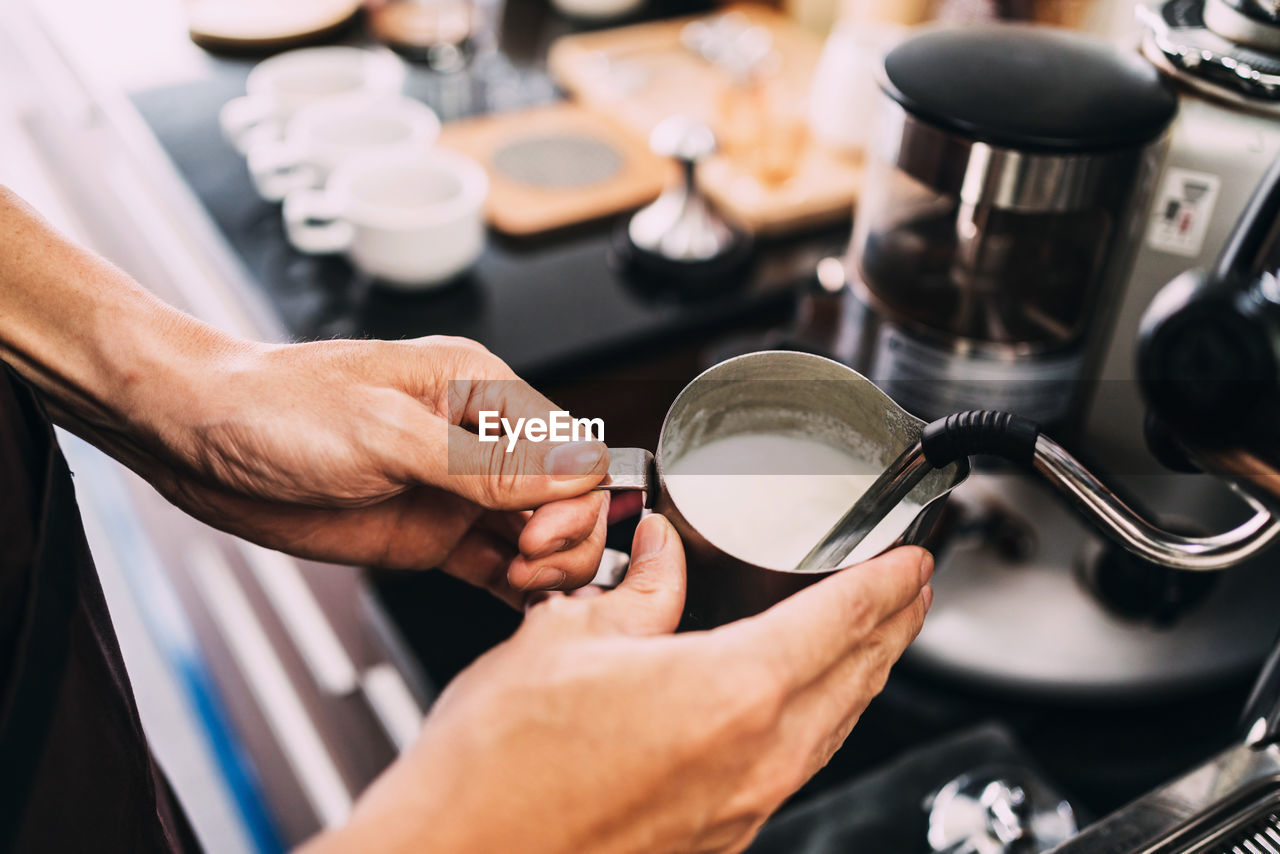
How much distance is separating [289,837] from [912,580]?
48.2 inches

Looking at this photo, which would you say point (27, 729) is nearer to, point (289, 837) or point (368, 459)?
point (368, 459)

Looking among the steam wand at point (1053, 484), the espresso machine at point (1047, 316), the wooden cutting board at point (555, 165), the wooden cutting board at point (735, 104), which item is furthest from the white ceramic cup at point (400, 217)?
the steam wand at point (1053, 484)

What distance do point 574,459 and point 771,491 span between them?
0.11m

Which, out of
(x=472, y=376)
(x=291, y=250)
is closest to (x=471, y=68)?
(x=291, y=250)

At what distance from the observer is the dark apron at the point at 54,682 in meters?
0.39

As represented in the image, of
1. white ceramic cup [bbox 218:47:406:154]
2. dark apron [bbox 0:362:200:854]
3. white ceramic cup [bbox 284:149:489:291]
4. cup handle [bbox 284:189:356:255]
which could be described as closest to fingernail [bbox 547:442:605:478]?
dark apron [bbox 0:362:200:854]

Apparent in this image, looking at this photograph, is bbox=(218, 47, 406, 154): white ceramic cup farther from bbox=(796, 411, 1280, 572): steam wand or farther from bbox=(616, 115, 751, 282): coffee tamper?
bbox=(796, 411, 1280, 572): steam wand

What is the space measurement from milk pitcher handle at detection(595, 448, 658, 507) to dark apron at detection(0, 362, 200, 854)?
9.8 inches

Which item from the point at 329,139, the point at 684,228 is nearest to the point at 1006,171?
the point at 684,228

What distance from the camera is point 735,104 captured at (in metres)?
1.20

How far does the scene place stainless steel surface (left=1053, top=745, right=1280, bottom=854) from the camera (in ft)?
1.58

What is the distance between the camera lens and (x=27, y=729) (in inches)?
15.4

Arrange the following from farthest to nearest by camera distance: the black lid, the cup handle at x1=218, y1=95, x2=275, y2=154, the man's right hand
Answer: the cup handle at x1=218, y1=95, x2=275, y2=154 < the black lid < the man's right hand

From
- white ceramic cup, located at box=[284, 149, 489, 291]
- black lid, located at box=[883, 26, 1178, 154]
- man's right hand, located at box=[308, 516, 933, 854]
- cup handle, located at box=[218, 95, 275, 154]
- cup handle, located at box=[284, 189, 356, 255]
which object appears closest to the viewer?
man's right hand, located at box=[308, 516, 933, 854]
